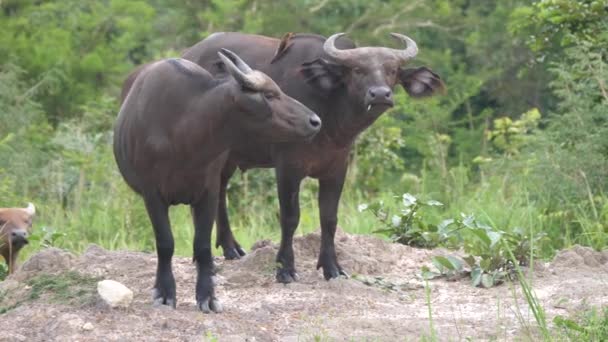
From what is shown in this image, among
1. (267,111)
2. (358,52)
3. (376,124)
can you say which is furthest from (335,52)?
(376,124)

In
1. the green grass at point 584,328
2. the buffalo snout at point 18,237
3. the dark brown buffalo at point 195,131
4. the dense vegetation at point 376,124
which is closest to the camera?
the green grass at point 584,328

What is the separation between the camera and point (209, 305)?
6812 mm

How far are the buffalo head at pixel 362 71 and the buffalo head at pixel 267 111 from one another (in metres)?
0.76

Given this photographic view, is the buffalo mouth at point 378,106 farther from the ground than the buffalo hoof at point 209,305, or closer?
farther from the ground

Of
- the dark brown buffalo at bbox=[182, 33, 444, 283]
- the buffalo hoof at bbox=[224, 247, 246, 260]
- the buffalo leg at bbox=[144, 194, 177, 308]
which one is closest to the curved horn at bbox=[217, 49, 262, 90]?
the dark brown buffalo at bbox=[182, 33, 444, 283]

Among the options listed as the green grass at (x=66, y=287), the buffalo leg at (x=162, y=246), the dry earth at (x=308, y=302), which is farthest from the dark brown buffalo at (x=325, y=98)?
the green grass at (x=66, y=287)

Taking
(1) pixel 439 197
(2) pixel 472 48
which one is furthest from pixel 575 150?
(2) pixel 472 48

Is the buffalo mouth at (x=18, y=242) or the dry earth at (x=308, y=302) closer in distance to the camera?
the dry earth at (x=308, y=302)

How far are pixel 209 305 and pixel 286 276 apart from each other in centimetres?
99

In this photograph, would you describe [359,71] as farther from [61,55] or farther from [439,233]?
[61,55]

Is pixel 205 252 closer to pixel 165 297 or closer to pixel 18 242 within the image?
pixel 165 297

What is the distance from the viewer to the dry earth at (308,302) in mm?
6191

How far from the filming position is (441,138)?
13914 mm

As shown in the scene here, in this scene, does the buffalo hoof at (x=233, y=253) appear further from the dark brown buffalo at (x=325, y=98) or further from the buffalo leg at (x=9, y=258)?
the buffalo leg at (x=9, y=258)
